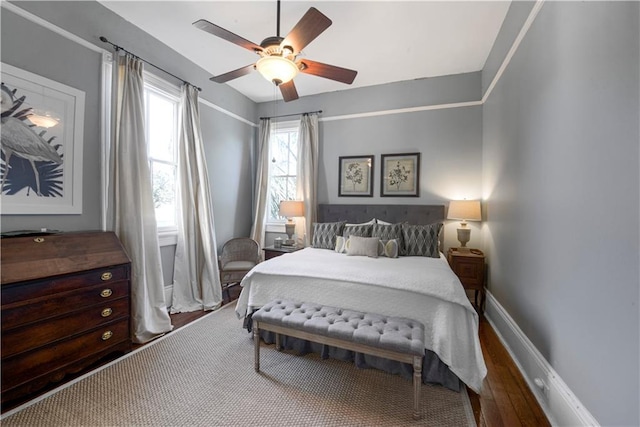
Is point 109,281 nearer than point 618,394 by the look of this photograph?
No

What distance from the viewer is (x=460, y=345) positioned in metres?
1.86

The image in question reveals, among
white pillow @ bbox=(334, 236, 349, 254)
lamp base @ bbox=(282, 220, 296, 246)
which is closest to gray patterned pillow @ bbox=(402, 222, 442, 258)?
white pillow @ bbox=(334, 236, 349, 254)

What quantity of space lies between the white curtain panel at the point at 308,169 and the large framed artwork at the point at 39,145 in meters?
2.73

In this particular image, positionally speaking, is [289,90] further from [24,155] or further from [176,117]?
[24,155]

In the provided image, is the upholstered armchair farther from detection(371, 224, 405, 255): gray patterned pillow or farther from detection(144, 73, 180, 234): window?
detection(371, 224, 405, 255): gray patterned pillow

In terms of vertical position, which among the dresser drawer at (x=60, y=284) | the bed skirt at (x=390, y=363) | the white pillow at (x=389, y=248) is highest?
the white pillow at (x=389, y=248)

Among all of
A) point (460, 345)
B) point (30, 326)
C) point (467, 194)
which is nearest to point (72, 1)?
point (30, 326)

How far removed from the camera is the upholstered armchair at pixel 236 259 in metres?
3.60

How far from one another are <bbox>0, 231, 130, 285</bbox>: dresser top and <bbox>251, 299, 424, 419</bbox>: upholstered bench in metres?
1.41

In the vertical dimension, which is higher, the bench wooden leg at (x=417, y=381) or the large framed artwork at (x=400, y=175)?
the large framed artwork at (x=400, y=175)

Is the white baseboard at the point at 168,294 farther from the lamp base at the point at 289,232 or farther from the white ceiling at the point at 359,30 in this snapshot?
the white ceiling at the point at 359,30

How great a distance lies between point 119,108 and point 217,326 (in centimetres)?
247

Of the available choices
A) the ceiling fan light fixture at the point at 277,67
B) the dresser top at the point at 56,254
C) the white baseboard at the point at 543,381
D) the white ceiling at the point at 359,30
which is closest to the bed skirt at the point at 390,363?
the white baseboard at the point at 543,381

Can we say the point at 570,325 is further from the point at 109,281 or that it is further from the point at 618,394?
the point at 109,281
